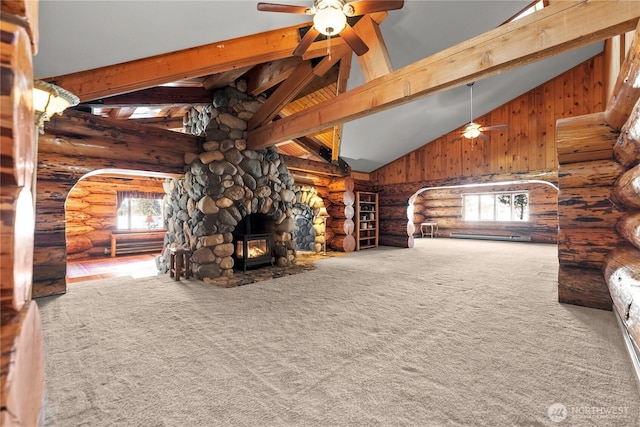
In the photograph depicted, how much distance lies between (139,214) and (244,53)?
261 inches

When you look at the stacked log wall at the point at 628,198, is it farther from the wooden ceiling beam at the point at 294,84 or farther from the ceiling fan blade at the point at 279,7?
the wooden ceiling beam at the point at 294,84

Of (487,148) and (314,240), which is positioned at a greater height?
(487,148)

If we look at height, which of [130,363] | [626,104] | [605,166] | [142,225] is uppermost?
[626,104]

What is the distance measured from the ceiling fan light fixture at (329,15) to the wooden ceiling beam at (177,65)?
0.97 metres

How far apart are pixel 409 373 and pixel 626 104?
8.78ft

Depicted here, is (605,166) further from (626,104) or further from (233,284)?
(233,284)

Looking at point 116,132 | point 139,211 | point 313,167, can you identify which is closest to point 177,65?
point 116,132

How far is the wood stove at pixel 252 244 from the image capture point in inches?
178

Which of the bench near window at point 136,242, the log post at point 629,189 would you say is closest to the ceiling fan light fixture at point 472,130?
the log post at point 629,189

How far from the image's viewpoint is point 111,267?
5410 mm

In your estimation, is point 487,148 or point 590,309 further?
point 487,148

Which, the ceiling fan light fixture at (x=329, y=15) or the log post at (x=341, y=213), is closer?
the ceiling fan light fixture at (x=329, y=15)

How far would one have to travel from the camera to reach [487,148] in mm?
6520

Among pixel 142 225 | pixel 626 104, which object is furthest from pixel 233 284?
pixel 142 225
